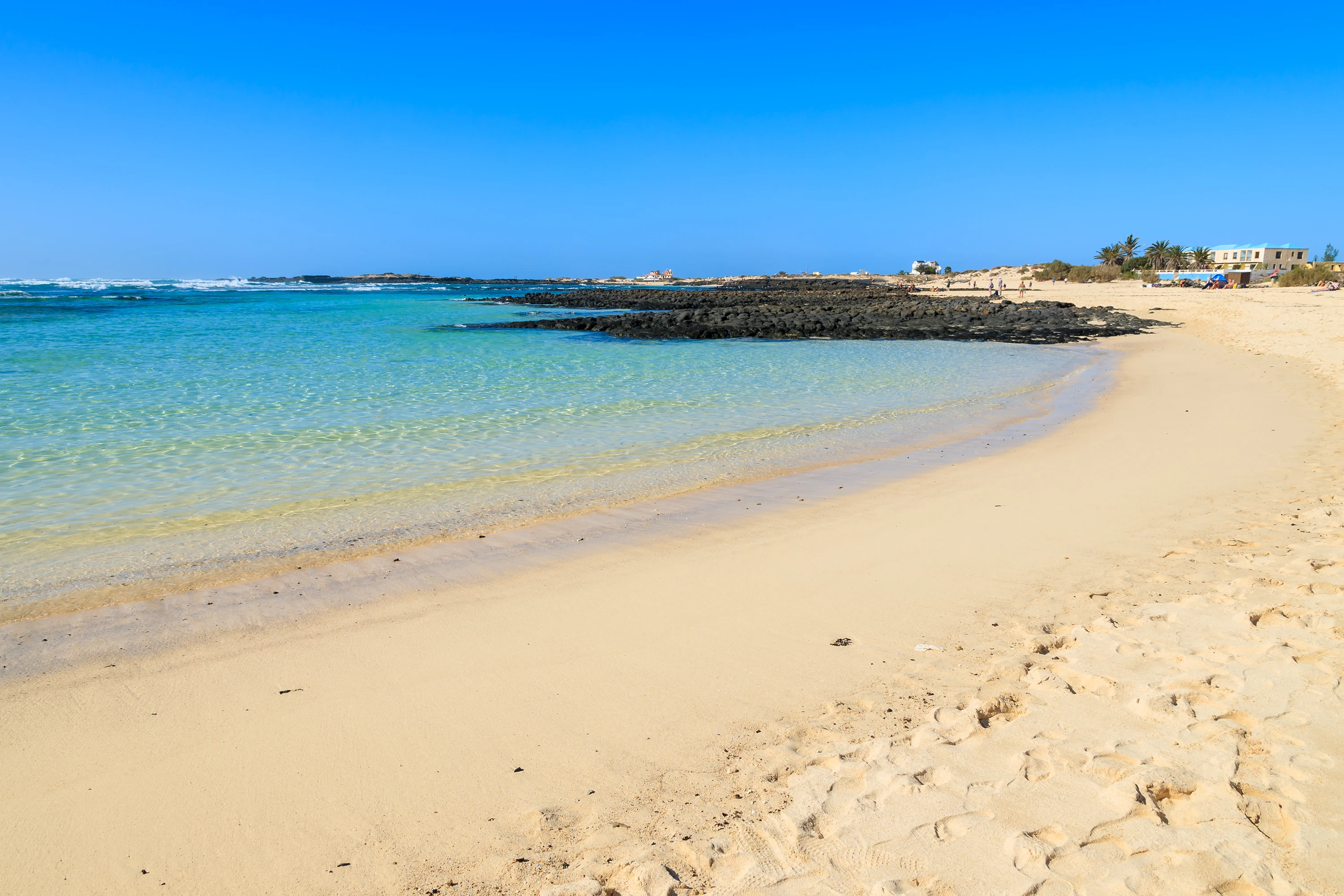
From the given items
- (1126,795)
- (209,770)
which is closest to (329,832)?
(209,770)

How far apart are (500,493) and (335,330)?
88.5ft

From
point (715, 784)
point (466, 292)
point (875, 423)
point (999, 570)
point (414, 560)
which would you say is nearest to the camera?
point (715, 784)

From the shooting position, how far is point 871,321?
32.9 meters

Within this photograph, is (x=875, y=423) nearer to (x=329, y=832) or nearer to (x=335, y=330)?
(x=329, y=832)

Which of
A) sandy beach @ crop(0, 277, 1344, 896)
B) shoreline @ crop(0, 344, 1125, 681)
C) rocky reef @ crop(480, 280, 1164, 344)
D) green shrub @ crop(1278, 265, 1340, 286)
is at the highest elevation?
green shrub @ crop(1278, 265, 1340, 286)

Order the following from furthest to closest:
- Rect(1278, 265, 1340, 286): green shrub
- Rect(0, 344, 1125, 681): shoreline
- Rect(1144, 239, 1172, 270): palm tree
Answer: Rect(1144, 239, 1172, 270): palm tree
Rect(1278, 265, 1340, 286): green shrub
Rect(0, 344, 1125, 681): shoreline

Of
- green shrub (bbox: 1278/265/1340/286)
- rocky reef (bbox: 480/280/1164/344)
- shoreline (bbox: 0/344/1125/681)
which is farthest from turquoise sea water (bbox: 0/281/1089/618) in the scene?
green shrub (bbox: 1278/265/1340/286)

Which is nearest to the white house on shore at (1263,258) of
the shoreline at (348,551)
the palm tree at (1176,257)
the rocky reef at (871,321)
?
the palm tree at (1176,257)

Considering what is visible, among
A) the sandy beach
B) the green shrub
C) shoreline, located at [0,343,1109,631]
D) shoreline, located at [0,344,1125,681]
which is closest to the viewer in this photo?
the sandy beach

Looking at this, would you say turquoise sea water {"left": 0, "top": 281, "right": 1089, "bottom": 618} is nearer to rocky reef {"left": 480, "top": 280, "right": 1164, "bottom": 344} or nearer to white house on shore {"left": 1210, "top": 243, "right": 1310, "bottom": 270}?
rocky reef {"left": 480, "top": 280, "right": 1164, "bottom": 344}

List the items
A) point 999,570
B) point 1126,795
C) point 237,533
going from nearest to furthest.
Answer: point 1126,795, point 999,570, point 237,533

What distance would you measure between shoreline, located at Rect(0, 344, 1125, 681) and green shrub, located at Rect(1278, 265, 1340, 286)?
56.0 metres

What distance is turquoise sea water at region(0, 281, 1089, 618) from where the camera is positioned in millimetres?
6258

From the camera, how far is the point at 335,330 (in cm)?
3083
